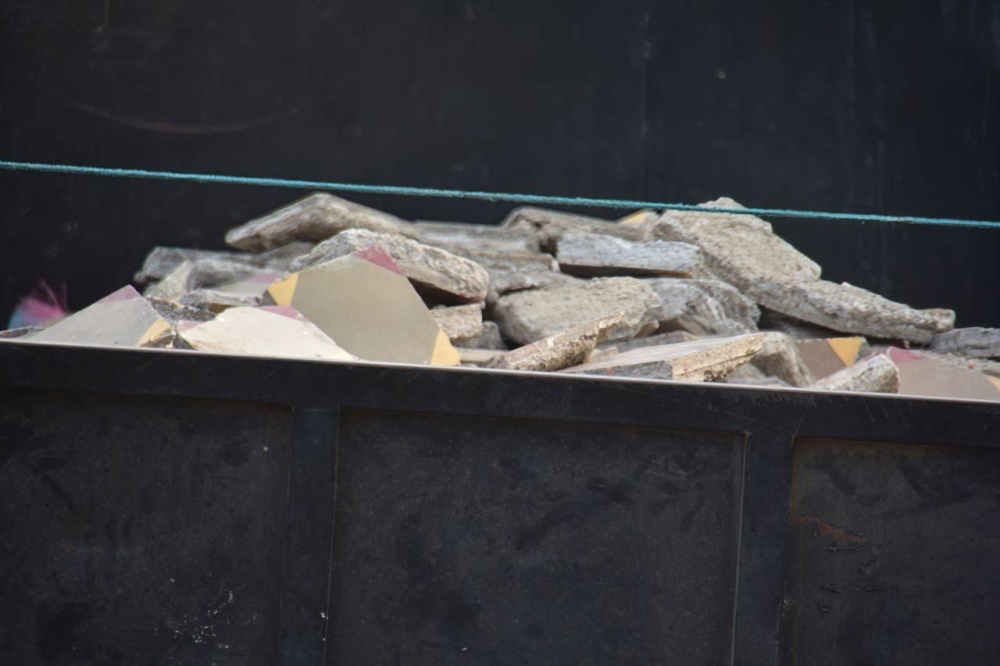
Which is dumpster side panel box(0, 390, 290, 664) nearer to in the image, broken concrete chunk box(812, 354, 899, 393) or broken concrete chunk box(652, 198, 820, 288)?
broken concrete chunk box(812, 354, 899, 393)

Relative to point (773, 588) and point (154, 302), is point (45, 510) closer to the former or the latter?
point (773, 588)

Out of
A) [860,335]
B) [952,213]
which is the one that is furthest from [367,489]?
[952,213]

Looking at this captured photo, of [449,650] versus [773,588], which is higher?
[773,588]

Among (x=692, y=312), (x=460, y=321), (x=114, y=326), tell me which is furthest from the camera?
(x=692, y=312)

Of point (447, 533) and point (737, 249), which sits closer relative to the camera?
point (447, 533)

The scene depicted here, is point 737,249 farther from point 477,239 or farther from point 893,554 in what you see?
point 893,554

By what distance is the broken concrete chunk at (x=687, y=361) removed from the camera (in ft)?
9.95

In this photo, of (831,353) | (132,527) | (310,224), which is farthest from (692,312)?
(132,527)

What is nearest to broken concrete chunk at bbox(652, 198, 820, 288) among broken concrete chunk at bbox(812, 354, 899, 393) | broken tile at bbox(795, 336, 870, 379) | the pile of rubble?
the pile of rubble

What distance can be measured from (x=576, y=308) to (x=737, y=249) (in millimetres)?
1032

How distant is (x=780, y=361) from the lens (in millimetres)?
3680

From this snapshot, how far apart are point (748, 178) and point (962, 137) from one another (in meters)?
1.39

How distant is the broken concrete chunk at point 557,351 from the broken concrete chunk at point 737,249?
1.19 metres

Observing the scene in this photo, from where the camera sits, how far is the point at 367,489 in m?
1.57
